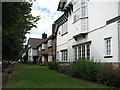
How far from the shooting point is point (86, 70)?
1380 cm

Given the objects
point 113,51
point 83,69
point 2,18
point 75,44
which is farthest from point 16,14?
point 75,44

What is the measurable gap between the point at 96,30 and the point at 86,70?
3952 mm

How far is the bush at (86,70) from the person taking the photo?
13.0m

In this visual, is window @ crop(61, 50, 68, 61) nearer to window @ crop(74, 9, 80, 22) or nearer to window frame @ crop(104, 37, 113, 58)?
window @ crop(74, 9, 80, 22)

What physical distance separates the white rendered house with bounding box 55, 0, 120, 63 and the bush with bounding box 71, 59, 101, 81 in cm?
132

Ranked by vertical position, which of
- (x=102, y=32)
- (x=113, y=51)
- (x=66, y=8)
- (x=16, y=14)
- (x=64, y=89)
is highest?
(x=66, y=8)

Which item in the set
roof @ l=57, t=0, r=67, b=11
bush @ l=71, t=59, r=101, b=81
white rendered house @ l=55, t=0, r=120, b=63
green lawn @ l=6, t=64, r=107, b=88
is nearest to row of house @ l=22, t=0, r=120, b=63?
white rendered house @ l=55, t=0, r=120, b=63

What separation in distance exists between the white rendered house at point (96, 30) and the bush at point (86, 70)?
132 cm

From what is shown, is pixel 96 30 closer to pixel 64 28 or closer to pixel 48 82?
pixel 48 82

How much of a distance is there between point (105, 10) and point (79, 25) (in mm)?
3856

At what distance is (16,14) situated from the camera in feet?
43.4

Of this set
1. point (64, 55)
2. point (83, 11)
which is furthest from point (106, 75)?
point (64, 55)

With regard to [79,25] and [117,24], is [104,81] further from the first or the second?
[79,25]

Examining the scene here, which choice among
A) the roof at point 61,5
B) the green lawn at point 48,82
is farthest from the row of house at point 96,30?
the green lawn at point 48,82
